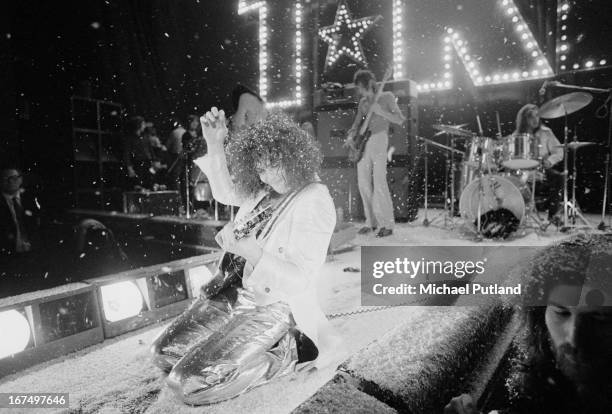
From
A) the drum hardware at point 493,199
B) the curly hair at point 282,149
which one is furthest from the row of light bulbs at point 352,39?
the curly hair at point 282,149

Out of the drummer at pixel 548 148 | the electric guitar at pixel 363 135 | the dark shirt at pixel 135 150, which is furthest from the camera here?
the dark shirt at pixel 135 150

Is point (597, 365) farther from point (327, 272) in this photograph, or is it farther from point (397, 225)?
point (397, 225)

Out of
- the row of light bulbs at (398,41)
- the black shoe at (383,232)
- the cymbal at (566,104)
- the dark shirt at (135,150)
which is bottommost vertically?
the black shoe at (383,232)

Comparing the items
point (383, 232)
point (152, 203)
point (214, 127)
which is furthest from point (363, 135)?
point (214, 127)

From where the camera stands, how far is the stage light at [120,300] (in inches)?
111

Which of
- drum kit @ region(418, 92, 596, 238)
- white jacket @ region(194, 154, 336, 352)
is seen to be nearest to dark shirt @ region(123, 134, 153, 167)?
drum kit @ region(418, 92, 596, 238)

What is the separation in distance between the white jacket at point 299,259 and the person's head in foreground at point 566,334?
2.63 ft

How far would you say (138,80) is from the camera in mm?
9320

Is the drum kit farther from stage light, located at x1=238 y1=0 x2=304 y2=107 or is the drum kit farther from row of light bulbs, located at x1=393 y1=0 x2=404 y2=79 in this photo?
stage light, located at x1=238 y1=0 x2=304 y2=107

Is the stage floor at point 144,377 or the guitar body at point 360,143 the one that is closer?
the stage floor at point 144,377

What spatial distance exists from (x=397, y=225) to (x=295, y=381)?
4.85 m

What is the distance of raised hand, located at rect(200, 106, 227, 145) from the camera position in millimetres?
2061

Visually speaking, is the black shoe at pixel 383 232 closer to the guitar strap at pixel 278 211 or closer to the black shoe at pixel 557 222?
the black shoe at pixel 557 222

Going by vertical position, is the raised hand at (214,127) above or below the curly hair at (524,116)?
below
